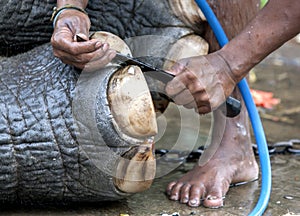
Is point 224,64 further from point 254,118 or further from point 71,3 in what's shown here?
point 71,3

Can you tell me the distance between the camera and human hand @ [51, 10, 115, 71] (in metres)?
2.01

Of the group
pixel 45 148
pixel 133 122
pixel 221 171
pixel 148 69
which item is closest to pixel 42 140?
pixel 45 148

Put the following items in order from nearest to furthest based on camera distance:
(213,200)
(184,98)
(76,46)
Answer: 1. (76,46)
2. (184,98)
3. (213,200)

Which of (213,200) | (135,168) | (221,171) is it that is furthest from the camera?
(221,171)

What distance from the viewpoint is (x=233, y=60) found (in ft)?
7.43

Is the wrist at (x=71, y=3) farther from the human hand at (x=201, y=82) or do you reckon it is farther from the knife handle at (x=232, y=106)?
the knife handle at (x=232, y=106)

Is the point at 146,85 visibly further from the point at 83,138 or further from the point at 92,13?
the point at 92,13

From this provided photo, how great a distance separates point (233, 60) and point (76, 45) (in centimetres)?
57

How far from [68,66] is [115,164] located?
0.37 meters

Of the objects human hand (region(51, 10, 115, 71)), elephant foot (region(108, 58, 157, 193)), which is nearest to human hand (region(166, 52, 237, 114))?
elephant foot (region(108, 58, 157, 193))

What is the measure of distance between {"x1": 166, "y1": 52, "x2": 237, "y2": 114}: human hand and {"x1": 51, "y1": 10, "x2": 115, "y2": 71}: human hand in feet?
0.86

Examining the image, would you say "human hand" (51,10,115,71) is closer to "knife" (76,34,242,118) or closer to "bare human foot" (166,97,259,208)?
"knife" (76,34,242,118)

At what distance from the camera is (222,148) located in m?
2.66

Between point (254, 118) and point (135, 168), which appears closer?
point (135, 168)
